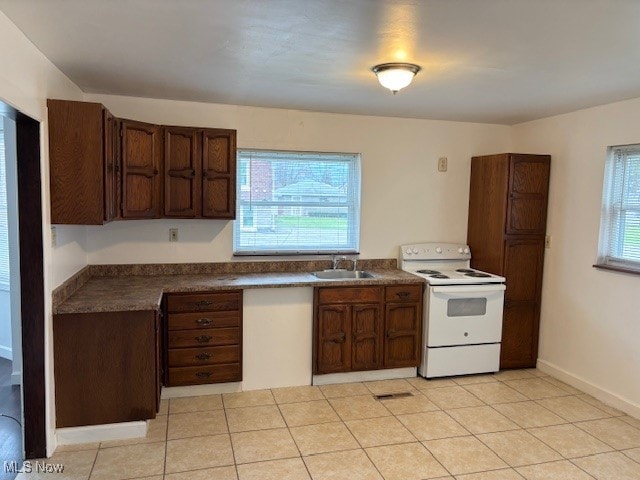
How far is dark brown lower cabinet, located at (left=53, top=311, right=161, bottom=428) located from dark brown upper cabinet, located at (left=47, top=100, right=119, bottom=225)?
606mm

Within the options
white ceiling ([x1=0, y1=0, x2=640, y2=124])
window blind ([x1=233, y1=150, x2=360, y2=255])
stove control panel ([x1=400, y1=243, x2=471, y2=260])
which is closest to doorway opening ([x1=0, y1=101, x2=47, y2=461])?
white ceiling ([x1=0, y1=0, x2=640, y2=124])

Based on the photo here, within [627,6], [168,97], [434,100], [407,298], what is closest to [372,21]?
[627,6]

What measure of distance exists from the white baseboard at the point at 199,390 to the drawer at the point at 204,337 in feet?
1.10

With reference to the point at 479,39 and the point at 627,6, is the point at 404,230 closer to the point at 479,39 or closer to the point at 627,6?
the point at 479,39

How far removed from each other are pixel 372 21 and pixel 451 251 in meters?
2.87

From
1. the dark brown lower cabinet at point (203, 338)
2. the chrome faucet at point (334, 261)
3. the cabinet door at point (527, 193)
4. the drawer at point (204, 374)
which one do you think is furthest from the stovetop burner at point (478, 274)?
the drawer at point (204, 374)

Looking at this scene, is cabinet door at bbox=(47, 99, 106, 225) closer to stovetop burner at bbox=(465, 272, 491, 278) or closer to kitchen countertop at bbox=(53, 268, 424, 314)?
kitchen countertop at bbox=(53, 268, 424, 314)

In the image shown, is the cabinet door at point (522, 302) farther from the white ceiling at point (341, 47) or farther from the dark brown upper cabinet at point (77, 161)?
the dark brown upper cabinet at point (77, 161)

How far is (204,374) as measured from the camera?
3475mm

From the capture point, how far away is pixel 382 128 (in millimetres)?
4281

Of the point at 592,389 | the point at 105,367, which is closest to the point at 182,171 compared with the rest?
the point at 105,367

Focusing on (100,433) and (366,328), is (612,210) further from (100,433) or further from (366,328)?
(100,433)

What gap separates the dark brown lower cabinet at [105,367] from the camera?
275 centimetres

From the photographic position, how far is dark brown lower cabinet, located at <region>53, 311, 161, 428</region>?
2.75 meters
